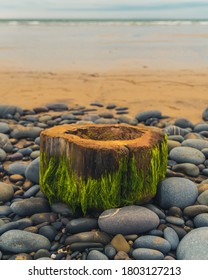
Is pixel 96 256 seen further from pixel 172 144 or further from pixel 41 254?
pixel 172 144

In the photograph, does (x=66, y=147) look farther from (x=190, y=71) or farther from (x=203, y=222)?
(x=190, y=71)

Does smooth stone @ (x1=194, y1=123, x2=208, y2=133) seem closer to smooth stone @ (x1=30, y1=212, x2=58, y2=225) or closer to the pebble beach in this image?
the pebble beach

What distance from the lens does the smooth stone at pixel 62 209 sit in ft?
9.64

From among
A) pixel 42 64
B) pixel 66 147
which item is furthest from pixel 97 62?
pixel 66 147

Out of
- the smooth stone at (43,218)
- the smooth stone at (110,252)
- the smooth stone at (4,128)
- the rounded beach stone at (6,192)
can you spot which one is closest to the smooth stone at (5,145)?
the smooth stone at (4,128)

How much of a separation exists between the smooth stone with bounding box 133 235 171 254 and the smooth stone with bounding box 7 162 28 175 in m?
1.54

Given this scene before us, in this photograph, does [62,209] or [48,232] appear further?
[62,209]

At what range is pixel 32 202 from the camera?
9.96ft

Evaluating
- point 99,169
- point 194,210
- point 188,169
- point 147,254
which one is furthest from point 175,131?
point 147,254

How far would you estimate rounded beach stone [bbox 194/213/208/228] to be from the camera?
9.16ft

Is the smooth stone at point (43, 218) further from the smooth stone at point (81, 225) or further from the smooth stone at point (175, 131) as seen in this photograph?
the smooth stone at point (175, 131)

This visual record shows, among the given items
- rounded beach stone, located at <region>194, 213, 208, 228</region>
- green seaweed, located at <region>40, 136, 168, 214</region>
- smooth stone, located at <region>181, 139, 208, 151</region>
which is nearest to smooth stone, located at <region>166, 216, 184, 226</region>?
rounded beach stone, located at <region>194, 213, 208, 228</region>

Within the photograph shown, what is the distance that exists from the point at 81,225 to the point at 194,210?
2.84 ft

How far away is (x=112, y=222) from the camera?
2670 mm
